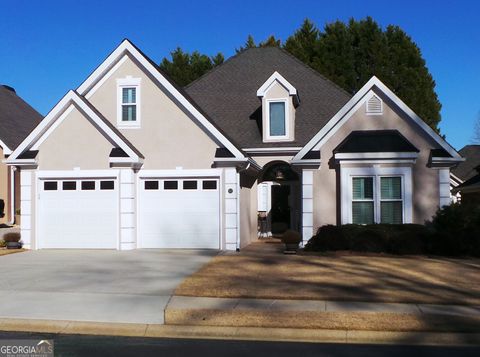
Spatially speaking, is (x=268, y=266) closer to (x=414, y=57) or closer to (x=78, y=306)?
(x=78, y=306)

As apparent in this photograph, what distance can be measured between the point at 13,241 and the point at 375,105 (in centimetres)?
1299

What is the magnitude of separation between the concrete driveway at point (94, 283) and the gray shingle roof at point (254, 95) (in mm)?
6480

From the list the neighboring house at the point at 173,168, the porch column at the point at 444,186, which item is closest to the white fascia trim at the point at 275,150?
the neighboring house at the point at 173,168

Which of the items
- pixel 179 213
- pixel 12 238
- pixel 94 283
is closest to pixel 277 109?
pixel 179 213

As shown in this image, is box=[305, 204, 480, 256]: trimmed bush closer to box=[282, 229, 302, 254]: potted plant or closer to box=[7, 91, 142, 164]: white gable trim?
box=[282, 229, 302, 254]: potted plant

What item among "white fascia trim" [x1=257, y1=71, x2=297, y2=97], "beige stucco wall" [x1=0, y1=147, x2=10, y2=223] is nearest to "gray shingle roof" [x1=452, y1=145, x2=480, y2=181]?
"white fascia trim" [x1=257, y1=71, x2=297, y2=97]

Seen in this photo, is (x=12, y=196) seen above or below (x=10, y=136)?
below

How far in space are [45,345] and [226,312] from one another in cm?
291

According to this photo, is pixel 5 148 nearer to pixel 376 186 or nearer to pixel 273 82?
pixel 273 82

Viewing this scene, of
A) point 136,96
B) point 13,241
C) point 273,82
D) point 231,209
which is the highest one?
point 273,82

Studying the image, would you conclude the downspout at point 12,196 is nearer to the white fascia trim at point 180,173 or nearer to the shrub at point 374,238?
the white fascia trim at point 180,173

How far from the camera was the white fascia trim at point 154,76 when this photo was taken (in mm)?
17844

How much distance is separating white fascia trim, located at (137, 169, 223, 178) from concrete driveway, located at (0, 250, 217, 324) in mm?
2504

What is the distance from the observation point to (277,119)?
21062mm
